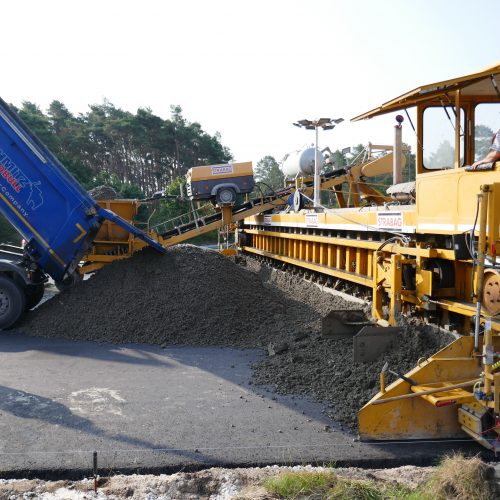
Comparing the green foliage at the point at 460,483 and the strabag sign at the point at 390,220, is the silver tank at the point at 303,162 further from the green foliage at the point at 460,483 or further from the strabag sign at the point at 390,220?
the green foliage at the point at 460,483

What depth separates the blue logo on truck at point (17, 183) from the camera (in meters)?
8.56

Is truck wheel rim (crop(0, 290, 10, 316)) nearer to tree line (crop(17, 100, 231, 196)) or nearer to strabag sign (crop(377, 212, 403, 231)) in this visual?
strabag sign (crop(377, 212, 403, 231))

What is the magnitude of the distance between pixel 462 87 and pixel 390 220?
6.84 ft

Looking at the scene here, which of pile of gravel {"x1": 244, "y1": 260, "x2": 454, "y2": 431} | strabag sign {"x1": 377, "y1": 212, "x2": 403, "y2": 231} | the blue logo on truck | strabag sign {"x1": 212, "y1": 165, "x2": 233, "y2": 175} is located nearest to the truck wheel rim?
the blue logo on truck

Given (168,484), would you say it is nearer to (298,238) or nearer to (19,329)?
(19,329)

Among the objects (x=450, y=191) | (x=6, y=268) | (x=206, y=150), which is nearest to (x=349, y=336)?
(x=450, y=191)

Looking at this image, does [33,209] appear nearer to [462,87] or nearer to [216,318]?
[216,318]

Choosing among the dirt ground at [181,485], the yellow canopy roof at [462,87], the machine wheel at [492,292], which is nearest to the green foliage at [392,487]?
the dirt ground at [181,485]

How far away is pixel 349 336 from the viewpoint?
256 inches

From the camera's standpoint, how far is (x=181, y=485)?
3.51 meters

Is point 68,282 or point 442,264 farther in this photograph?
point 68,282

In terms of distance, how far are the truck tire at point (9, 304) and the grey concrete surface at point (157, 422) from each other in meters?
1.98

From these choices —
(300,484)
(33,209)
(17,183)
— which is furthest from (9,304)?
(300,484)

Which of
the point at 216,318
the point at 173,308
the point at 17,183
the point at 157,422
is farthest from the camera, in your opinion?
the point at 17,183
